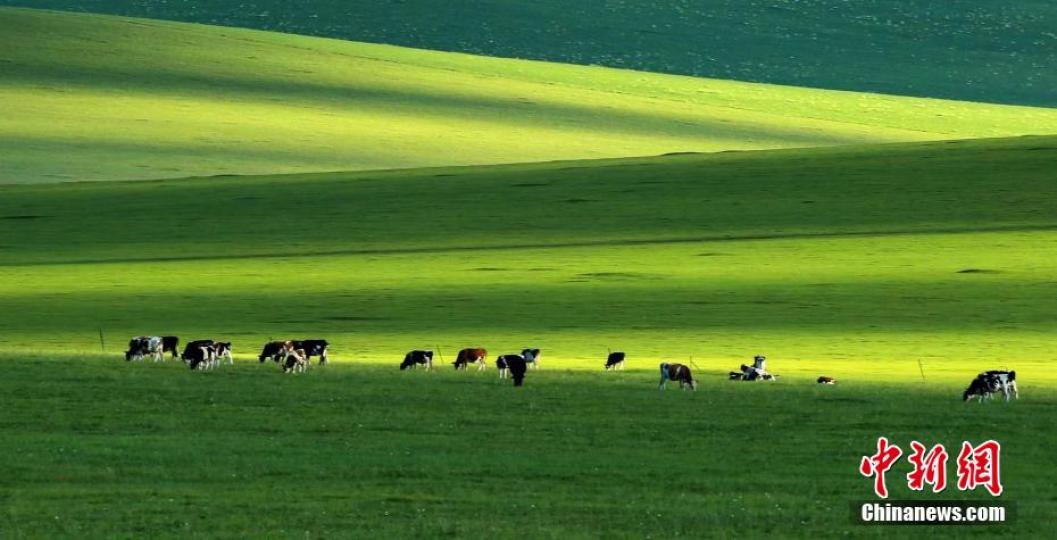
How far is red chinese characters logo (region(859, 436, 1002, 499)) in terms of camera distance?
14555 mm

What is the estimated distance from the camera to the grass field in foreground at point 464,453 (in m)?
13.2

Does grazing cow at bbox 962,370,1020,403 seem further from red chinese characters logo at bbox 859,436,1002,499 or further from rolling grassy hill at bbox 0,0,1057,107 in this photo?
rolling grassy hill at bbox 0,0,1057,107

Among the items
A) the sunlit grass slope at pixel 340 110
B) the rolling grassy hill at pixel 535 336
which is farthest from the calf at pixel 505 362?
the sunlit grass slope at pixel 340 110

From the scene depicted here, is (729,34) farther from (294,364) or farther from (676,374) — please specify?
(676,374)

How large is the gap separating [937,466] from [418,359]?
10948 mm

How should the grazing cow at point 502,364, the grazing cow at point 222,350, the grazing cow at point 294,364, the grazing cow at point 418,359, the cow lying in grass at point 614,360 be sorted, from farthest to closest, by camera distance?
the cow lying in grass at point 614,360 < the grazing cow at point 418,359 < the grazing cow at point 222,350 < the grazing cow at point 294,364 < the grazing cow at point 502,364

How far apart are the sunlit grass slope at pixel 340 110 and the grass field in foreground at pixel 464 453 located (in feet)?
129

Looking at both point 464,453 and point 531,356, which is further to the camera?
point 531,356

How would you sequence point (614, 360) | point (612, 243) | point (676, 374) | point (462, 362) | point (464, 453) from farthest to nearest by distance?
point (612, 243) → point (614, 360) → point (462, 362) → point (676, 374) → point (464, 453)

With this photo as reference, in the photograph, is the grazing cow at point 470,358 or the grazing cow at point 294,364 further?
the grazing cow at point 470,358

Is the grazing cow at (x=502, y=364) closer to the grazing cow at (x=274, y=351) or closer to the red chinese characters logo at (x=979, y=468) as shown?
the grazing cow at (x=274, y=351)

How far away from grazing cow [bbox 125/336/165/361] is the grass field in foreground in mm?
1790

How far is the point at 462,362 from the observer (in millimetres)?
25016

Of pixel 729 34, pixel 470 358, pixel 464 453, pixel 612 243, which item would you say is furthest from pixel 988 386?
pixel 729 34
